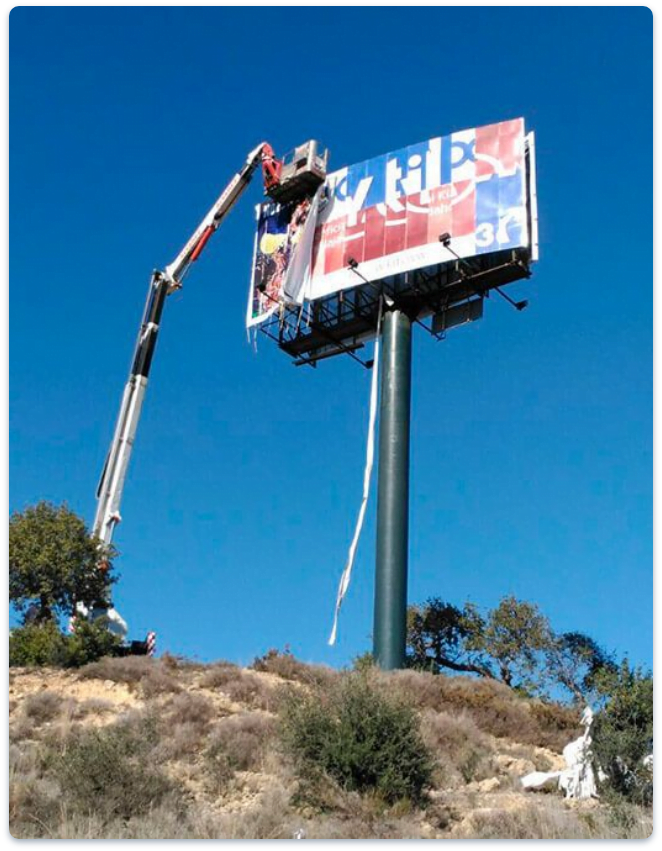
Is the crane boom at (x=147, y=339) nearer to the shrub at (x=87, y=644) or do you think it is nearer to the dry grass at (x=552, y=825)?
the shrub at (x=87, y=644)

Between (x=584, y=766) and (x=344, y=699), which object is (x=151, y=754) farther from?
A: (x=584, y=766)

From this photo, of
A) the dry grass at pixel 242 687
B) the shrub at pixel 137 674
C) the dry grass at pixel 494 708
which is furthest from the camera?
the shrub at pixel 137 674

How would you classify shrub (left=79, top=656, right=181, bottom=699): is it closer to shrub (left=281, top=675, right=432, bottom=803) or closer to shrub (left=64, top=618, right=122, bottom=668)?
shrub (left=64, top=618, right=122, bottom=668)

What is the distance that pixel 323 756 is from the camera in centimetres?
1574

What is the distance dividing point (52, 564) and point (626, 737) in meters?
20.1

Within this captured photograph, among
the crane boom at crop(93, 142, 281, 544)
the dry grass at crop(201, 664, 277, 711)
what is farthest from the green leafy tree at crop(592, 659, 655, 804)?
the crane boom at crop(93, 142, 281, 544)

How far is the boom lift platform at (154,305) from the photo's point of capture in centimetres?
3402

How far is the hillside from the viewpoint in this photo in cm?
1351

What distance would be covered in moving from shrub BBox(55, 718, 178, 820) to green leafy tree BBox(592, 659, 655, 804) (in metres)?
7.47

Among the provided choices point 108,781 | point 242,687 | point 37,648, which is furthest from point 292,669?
point 108,781

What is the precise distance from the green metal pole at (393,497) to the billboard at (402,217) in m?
2.76

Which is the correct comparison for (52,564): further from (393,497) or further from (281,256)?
A: (281,256)

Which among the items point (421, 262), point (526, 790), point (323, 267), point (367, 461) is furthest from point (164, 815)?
point (323, 267)

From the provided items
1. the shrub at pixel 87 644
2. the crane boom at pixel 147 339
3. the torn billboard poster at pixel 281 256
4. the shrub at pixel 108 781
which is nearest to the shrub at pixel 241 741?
the shrub at pixel 108 781
